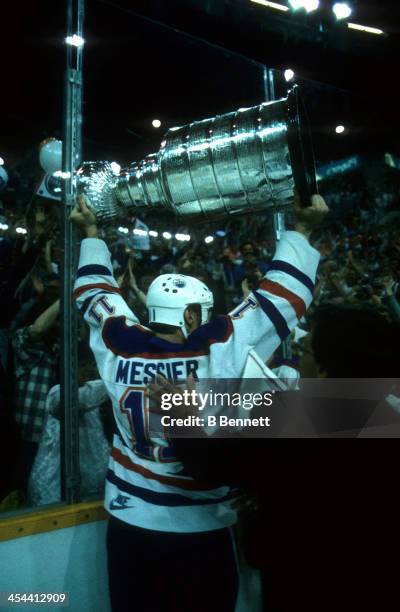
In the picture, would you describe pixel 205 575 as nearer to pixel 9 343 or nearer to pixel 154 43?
pixel 9 343

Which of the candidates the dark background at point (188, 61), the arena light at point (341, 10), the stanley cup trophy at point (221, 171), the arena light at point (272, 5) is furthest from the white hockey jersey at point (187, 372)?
the arena light at point (341, 10)

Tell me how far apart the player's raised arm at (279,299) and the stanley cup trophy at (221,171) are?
184 millimetres

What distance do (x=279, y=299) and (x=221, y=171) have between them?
66 centimetres

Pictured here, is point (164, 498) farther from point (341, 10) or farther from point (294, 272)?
point (341, 10)

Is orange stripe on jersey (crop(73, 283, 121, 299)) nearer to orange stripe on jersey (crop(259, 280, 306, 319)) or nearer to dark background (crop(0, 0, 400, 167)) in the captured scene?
orange stripe on jersey (crop(259, 280, 306, 319))

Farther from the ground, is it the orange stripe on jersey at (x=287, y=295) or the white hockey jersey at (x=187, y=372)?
the orange stripe on jersey at (x=287, y=295)

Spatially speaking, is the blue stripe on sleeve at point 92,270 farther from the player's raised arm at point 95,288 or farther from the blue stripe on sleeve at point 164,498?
the blue stripe on sleeve at point 164,498

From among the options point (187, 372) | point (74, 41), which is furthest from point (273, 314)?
point (74, 41)

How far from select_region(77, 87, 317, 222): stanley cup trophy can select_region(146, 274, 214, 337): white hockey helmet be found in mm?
377

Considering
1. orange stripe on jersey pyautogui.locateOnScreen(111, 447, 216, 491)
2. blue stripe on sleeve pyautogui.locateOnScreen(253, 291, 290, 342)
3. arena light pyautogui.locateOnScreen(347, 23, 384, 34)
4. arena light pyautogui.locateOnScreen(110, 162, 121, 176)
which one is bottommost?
orange stripe on jersey pyautogui.locateOnScreen(111, 447, 216, 491)

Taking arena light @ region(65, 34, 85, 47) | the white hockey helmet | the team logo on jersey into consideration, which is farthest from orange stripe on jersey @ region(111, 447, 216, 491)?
arena light @ region(65, 34, 85, 47)

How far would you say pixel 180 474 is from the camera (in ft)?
4.94

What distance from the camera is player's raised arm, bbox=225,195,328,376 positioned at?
4.98 ft

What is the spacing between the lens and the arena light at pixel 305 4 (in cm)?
446
